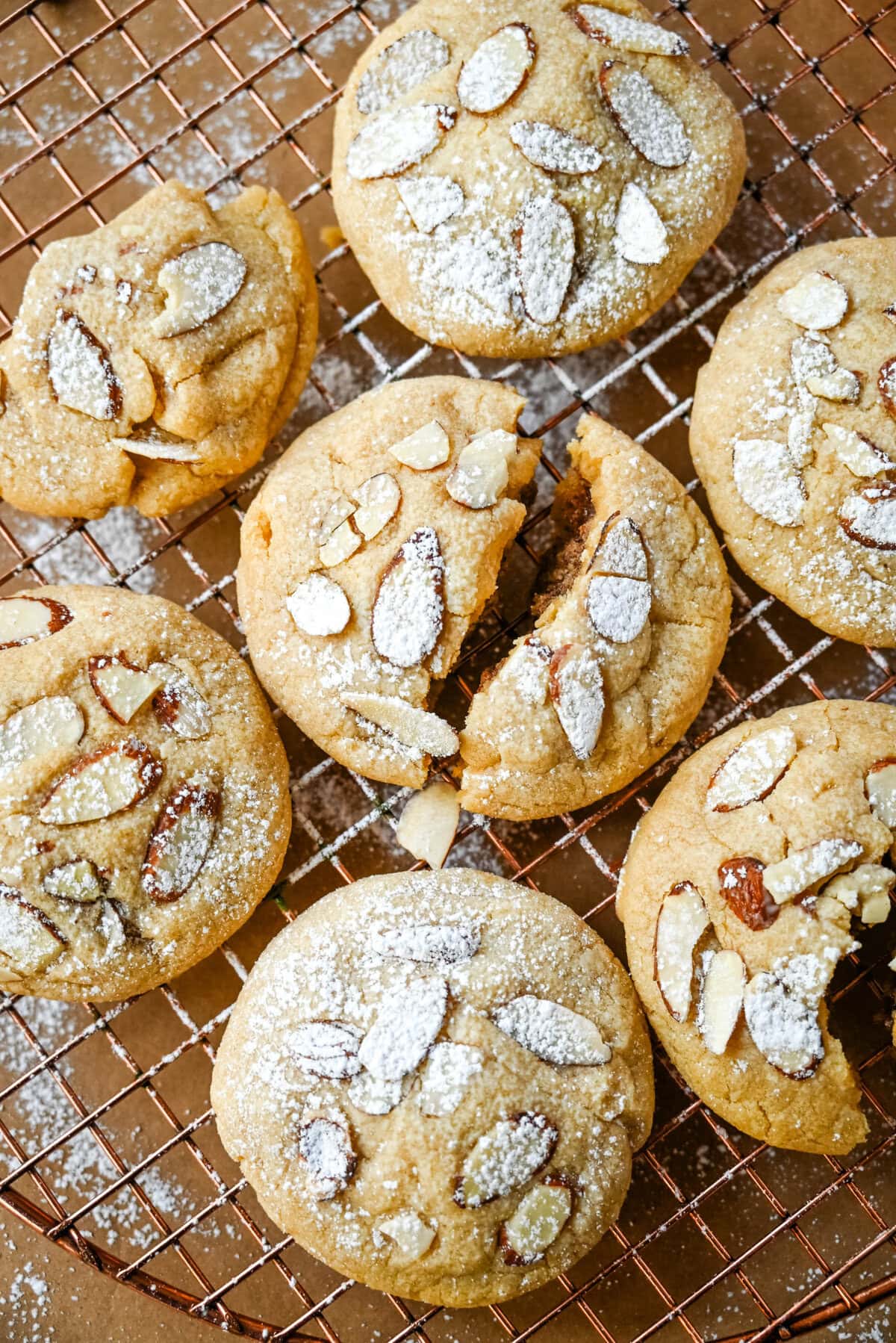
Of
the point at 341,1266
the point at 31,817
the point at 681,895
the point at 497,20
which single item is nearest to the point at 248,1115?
the point at 341,1266

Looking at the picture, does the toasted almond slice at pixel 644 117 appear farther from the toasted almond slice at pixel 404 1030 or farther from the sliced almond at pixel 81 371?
the toasted almond slice at pixel 404 1030

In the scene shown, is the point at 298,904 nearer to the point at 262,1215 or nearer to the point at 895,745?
the point at 262,1215

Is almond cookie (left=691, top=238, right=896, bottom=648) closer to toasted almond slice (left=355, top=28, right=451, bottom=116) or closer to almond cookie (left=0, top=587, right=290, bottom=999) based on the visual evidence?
toasted almond slice (left=355, top=28, right=451, bottom=116)

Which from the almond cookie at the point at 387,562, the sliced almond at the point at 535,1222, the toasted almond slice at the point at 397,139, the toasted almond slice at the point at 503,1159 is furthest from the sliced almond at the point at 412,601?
the sliced almond at the point at 535,1222

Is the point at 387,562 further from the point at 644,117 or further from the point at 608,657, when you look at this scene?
the point at 644,117

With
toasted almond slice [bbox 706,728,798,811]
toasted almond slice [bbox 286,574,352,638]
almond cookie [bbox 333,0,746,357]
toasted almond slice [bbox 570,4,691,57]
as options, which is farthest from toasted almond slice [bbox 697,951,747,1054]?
toasted almond slice [bbox 570,4,691,57]

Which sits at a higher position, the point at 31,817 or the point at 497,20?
the point at 497,20
